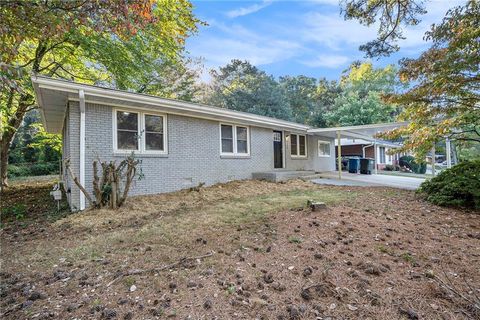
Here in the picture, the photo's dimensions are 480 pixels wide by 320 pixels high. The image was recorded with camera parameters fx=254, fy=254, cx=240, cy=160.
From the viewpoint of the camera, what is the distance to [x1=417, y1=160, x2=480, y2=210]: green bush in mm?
5801

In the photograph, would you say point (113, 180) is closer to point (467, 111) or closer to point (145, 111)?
point (145, 111)

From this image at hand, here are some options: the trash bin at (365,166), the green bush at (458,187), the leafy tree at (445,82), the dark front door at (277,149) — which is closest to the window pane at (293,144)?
the dark front door at (277,149)

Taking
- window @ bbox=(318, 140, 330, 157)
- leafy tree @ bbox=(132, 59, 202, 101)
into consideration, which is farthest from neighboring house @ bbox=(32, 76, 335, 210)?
leafy tree @ bbox=(132, 59, 202, 101)

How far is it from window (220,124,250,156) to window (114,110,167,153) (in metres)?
2.62

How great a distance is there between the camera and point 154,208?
245 inches

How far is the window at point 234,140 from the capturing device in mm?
10000

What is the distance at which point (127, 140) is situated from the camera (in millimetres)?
7277

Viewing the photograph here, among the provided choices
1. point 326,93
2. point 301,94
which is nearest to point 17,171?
point 301,94

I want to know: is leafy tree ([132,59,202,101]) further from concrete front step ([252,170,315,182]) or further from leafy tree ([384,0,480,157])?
leafy tree ([384,0,480,157])

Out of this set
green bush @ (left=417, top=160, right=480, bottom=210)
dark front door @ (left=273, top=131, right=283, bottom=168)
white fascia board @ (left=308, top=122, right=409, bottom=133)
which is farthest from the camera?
dark front door @ (left=273, top=131, right=283, bottom=168)

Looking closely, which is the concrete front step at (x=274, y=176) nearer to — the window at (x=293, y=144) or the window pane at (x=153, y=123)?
the window at (x=293, y=144)

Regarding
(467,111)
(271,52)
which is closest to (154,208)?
(467,111)

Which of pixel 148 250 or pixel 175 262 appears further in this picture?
pixel 148 250

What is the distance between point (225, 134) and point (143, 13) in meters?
6.28
